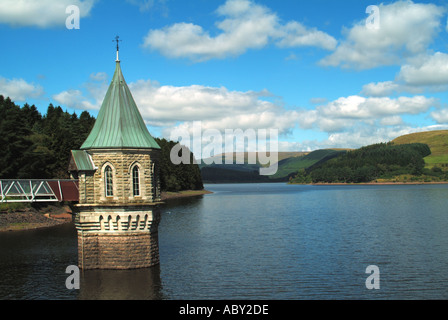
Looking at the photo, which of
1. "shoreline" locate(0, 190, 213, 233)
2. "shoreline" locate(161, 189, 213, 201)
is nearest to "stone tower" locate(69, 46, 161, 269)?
"shoreline" locate(0, 190, 213, 233)

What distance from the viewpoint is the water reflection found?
2969 cm

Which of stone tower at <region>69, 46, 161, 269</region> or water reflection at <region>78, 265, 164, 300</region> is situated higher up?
stone tower at <region>69, 46, 161, 269</region>

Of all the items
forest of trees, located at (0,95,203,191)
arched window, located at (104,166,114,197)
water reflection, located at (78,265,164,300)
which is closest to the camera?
water reflection, located at (78,265,164,300)

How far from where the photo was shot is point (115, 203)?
34.7 metres

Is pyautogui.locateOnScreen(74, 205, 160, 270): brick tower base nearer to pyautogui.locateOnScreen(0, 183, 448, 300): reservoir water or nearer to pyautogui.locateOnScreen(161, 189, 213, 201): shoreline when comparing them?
pyautogui.locateOnScreen(0, 183, 448, 300): reservoir water

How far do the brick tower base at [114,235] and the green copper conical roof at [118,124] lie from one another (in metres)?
5.13

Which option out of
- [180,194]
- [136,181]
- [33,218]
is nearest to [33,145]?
[33,218]

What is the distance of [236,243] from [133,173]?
65.1ft

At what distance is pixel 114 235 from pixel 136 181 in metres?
4.62

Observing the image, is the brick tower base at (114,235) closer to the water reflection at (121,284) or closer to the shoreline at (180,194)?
the water reflection at (121,284)

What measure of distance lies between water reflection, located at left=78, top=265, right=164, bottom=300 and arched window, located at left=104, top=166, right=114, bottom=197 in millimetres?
6237

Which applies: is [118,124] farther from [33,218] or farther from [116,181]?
[33,218]

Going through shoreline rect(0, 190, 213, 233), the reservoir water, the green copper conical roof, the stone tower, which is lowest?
the reservoir water

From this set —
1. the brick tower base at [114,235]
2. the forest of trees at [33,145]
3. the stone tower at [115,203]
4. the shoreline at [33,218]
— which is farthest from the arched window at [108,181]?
the forest of trees at [33,145]
